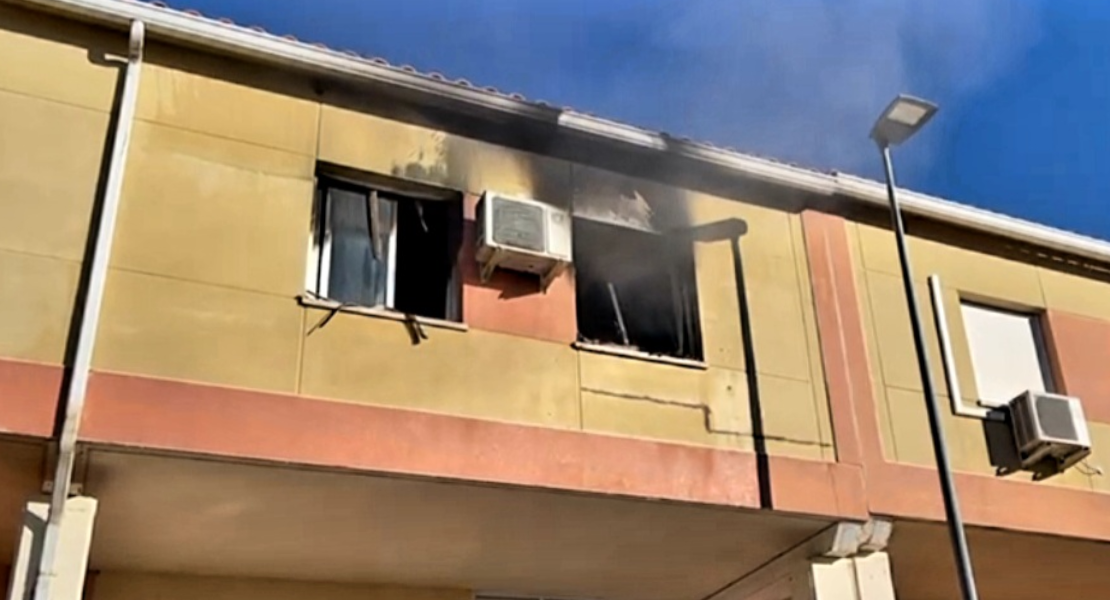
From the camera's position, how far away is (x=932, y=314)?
1002 cm

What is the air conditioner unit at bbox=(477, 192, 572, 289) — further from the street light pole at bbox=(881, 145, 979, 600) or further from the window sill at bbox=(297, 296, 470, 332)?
the street light pole at bbox=(881, 145, 979, 600)

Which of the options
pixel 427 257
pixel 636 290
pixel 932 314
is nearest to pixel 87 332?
pixel 427 257

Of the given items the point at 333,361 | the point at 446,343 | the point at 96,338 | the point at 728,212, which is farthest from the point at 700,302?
the point at 96,338

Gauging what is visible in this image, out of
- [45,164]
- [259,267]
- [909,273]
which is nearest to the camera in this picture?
[45,164]

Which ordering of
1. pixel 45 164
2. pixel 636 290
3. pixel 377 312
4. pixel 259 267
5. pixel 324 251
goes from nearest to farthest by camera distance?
1. pixel 45 164
2. pixel 259 267
3. pixel 377 312
4. pixel 324 251
5. pixel 636 290

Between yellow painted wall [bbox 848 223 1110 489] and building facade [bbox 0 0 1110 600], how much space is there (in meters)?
0.04

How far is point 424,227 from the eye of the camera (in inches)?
337

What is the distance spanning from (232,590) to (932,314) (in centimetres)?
687

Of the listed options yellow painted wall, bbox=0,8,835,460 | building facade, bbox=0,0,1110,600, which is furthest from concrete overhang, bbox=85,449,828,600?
yellow painted wall, bbox=0,8,835,460

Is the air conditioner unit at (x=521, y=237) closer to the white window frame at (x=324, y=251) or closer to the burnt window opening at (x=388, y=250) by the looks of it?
the burnt window opening at (x=388, y=250)

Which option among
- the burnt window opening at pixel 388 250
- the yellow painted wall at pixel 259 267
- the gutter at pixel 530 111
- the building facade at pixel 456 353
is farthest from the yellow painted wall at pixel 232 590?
the gutter at pixel 530 111

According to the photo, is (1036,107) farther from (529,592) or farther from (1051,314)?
(529,592)

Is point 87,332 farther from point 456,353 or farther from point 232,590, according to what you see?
point 232,590

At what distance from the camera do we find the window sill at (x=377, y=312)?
758 cm
